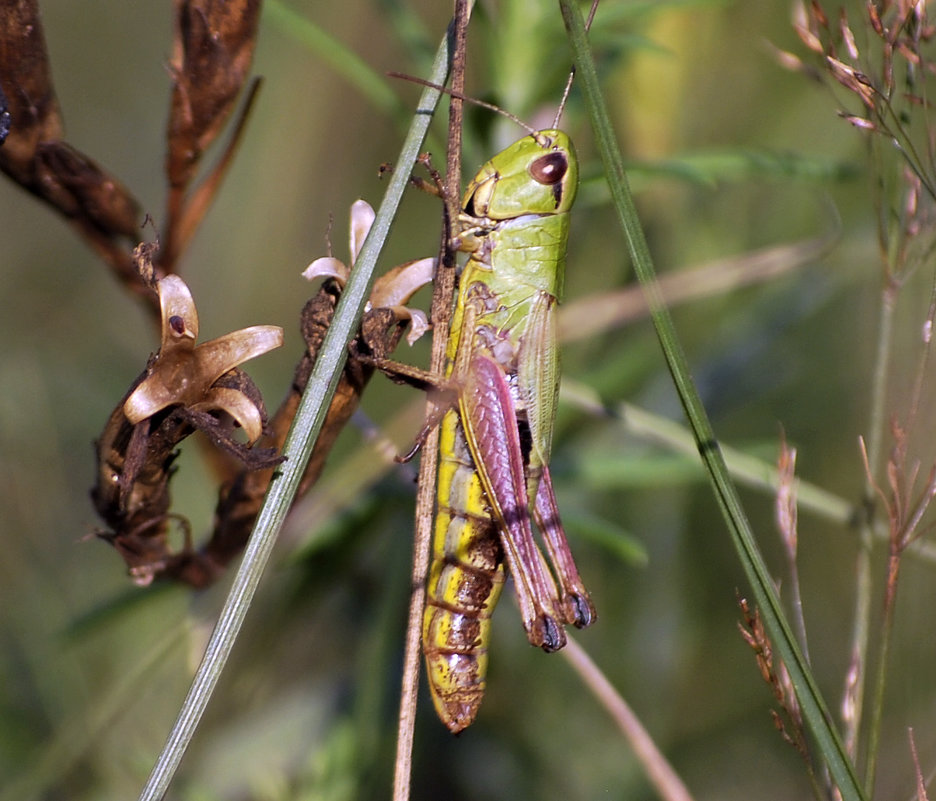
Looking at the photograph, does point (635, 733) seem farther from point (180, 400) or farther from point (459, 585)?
point (180, 400)

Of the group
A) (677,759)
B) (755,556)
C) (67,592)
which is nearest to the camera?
(755,556)

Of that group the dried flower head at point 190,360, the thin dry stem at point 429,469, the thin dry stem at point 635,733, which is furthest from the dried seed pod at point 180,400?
the thin dry stem at point 635,733

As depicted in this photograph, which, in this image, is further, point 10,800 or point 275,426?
point 10,800

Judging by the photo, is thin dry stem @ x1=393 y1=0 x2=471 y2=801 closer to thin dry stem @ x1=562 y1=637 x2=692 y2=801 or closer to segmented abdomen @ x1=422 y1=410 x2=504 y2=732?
segmented abdomen @ x1=422 y1=410 x2=504 y2=732

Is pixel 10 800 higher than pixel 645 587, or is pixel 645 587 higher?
pixel 10 800

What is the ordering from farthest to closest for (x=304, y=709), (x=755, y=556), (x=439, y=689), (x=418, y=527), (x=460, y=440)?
(x=304, y=709), (x=460, y=440), (x=439, y=689), (x=418, y=527), (x=755, y=556)

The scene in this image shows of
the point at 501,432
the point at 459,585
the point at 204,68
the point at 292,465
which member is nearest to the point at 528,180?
the point at 501,432

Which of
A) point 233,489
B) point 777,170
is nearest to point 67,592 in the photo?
point 233,489

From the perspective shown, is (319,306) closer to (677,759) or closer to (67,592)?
(67,592)
